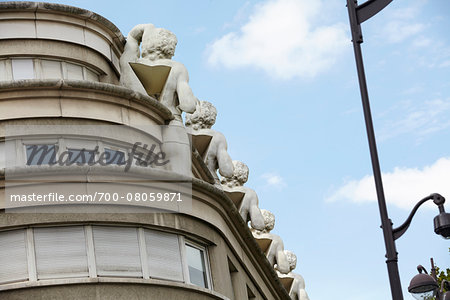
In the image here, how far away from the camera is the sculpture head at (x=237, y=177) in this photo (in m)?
26.1

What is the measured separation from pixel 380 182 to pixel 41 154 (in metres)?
6.70

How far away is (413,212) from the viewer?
1305 cm

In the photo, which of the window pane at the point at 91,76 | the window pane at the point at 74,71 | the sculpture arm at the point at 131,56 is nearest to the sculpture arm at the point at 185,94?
the sculpture arm at the point at 131,56

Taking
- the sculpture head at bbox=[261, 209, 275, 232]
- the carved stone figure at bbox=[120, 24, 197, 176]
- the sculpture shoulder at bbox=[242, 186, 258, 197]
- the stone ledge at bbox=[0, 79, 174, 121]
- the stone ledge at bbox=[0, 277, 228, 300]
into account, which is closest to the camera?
the stone ledge at bbox=[0, 277, 228, 300]

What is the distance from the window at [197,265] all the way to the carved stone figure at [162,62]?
139 inches

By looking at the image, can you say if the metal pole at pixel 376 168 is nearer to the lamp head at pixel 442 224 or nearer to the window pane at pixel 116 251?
the lamp head at pixel 442 224

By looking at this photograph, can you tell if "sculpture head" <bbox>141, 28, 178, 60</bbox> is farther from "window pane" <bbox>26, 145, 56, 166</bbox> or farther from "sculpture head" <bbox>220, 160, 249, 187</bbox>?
"sculpture head" <bbox>220, 160, 249, 187</bbox>

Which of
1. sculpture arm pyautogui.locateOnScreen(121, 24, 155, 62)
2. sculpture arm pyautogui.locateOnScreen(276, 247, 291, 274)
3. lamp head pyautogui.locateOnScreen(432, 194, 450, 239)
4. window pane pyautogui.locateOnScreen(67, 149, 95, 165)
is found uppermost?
sculpture arm pyautogui.locateOnScreen(121, 24, 155, 62)

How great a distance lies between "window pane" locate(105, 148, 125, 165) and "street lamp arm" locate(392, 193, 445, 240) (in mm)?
6076

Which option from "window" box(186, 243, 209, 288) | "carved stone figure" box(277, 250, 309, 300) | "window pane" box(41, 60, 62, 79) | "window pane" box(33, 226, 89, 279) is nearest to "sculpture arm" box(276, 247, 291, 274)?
"carved stone figure" box(277, 250, 309, 300)

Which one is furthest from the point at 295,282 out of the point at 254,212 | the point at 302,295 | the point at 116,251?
the point at 116,251

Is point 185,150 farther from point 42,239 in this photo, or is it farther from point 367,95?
point 367,95

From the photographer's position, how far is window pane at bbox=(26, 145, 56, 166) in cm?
1652

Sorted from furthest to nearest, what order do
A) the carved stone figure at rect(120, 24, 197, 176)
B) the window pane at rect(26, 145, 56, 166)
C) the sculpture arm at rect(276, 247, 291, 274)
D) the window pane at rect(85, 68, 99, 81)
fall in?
1. the sculpture arm at rect(276, 247, 291, 274)
2. the window pane at rect(85, 68, 99, 81)
3. the carved stone figure at rect(120, 24, 197, 176)
4. the window pane at rect(26, 145, 56, 166)
